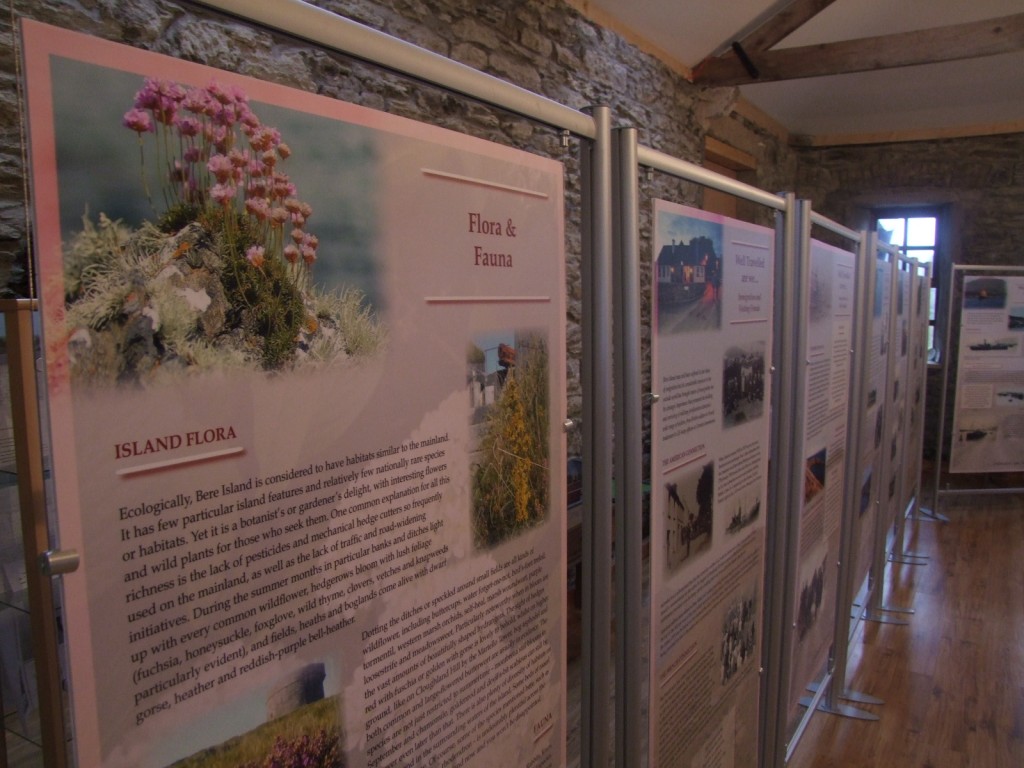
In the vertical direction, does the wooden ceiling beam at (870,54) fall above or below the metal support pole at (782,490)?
above

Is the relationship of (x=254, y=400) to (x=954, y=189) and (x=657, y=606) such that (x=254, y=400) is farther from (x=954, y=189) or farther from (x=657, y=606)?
(x=954, y=189)

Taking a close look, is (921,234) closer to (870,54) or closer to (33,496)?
(870,54)

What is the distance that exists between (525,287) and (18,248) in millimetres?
1477

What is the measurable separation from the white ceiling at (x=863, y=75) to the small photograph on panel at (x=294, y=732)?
375cm

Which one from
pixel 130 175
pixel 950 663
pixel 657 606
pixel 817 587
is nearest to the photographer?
pixel 130 175

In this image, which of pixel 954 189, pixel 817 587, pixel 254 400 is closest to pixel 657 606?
pixel 254 400

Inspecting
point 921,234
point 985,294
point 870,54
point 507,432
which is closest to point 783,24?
point 870,54

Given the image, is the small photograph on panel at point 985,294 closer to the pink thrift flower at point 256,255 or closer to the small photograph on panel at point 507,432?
the small photograph on panel at point 507,432

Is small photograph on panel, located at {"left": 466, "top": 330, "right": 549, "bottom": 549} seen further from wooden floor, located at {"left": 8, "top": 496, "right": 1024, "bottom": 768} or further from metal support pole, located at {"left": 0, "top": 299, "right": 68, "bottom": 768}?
wooden floor, located at {"left": 8, "top": 496, "right": 1024, "bottom": 768}

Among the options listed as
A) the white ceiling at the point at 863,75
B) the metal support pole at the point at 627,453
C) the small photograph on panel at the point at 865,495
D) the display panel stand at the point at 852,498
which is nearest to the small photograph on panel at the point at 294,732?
the metal support pole at the point at 627,453

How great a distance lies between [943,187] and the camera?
640 centimetres

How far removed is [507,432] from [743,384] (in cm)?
83

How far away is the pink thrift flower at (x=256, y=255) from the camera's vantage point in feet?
1.90

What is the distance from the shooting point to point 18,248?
5.61 feet
